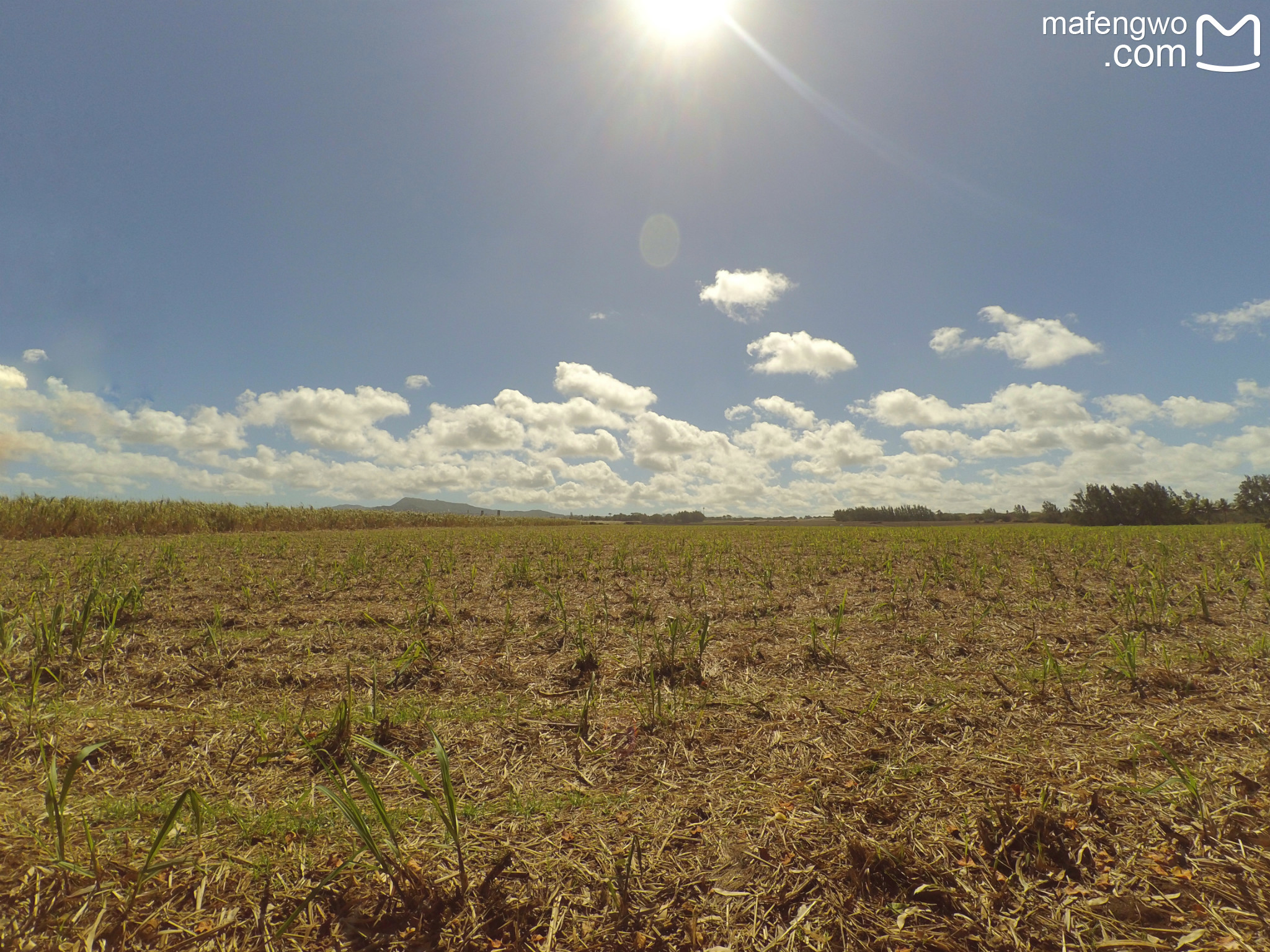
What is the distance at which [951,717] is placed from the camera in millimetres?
3084

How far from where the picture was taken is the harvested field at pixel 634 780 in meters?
1.68

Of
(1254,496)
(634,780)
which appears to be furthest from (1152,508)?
(634,780)

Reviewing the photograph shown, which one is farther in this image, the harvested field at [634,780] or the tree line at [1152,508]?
the tree line at [1152,508]

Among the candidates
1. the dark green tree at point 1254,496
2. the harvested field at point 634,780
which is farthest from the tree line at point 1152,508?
the harvested field at point 634,780

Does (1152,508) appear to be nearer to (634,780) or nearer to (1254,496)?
(1254,496)

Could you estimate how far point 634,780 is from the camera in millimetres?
2508

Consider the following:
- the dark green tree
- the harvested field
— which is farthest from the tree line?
the harvested field

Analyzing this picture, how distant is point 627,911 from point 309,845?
1318mm

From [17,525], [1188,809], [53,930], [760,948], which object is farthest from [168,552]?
[17,525]

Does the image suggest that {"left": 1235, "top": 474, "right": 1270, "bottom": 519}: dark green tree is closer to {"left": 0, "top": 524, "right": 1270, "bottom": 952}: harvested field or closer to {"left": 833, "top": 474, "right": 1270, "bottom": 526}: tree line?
{"left": 833, "top": 474, "right": 1270, "bottom": 526}: tree line

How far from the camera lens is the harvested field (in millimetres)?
1685

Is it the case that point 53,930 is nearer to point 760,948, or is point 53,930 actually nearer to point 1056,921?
point 760,948

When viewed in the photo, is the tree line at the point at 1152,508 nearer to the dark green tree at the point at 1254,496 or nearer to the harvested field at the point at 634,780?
the dark green tree at the point at 1254,496

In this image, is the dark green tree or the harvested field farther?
the dark green tree
